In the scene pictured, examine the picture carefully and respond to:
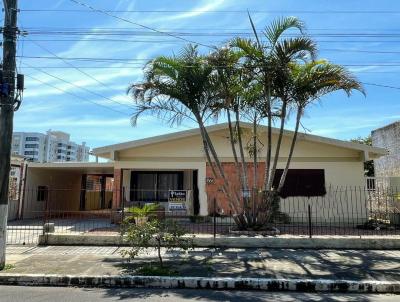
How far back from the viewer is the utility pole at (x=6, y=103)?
9.66 metres

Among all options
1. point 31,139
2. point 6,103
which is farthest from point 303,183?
point 31,139

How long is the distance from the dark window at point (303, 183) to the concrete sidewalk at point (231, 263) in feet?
21.2

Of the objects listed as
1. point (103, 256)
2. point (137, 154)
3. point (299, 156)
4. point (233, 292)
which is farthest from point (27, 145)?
point (233, 292)

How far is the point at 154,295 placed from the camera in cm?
782

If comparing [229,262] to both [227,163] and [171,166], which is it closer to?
[227,163]

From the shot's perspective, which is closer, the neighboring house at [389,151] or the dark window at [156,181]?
the dark window at [156,181]

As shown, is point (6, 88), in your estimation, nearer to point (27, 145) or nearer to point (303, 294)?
point (303, 294)

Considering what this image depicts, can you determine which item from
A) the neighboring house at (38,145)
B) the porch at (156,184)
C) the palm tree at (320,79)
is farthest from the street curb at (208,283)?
the neighboring house at (38,145)

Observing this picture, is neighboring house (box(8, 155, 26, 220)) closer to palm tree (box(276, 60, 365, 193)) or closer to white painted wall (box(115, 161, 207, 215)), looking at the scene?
white painted wall (box(115, 161, 207, 215))

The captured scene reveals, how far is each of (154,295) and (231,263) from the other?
112 inches

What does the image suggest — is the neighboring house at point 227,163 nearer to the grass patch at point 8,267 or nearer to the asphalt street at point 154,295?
the grass patch at point 8,267

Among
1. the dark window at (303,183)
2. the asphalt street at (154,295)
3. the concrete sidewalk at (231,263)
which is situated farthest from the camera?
the dark window at (303,183)

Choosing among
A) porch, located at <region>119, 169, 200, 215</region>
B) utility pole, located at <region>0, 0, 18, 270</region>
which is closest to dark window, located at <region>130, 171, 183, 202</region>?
porch, located at <region>119, 169, 200, 215</region>

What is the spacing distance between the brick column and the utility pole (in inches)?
328
